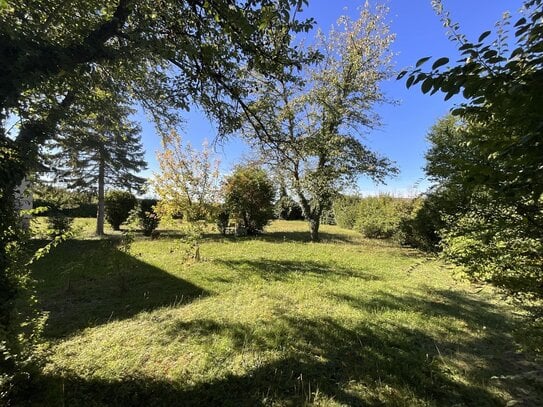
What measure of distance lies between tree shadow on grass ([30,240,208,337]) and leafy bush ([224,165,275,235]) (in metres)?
6.66

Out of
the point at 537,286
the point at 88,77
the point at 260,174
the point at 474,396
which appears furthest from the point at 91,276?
the point at 260,174

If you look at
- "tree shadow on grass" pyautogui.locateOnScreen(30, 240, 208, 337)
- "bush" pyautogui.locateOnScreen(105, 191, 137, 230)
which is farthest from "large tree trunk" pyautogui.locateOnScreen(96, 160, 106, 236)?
"tree shadow on grass" pyautogui.locateOnScreen(30, 240, 208, 337)

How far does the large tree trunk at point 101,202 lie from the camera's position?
1416 cm

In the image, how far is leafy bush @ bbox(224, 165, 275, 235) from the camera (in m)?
14.2

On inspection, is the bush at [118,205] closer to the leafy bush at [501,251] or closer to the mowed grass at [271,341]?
the mowed grass at [271,341]

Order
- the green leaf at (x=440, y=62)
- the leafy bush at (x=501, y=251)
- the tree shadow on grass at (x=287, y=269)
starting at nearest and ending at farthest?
the green leaf at (x=440, y=62), the leafy bush at (x=501, y=251), the tree shadow on grass at (x=287, y=269)

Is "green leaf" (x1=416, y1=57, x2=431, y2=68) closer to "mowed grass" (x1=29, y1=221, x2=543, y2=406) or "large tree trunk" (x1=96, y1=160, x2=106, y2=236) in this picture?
"mowed grass" (x1=29, y1=221, x2=543, y2=406)

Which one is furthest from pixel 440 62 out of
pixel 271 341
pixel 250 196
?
pixel 250 196

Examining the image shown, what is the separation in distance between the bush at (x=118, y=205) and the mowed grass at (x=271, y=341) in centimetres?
847

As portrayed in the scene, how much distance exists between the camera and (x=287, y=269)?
25.4 ft

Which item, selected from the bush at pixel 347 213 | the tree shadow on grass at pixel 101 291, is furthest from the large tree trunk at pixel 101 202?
the bush at pixel 347 213

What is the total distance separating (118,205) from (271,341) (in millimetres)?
14028

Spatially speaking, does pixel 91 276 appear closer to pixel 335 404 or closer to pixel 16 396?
pixel 16 396

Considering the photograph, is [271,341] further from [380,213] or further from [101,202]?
[380,213]
